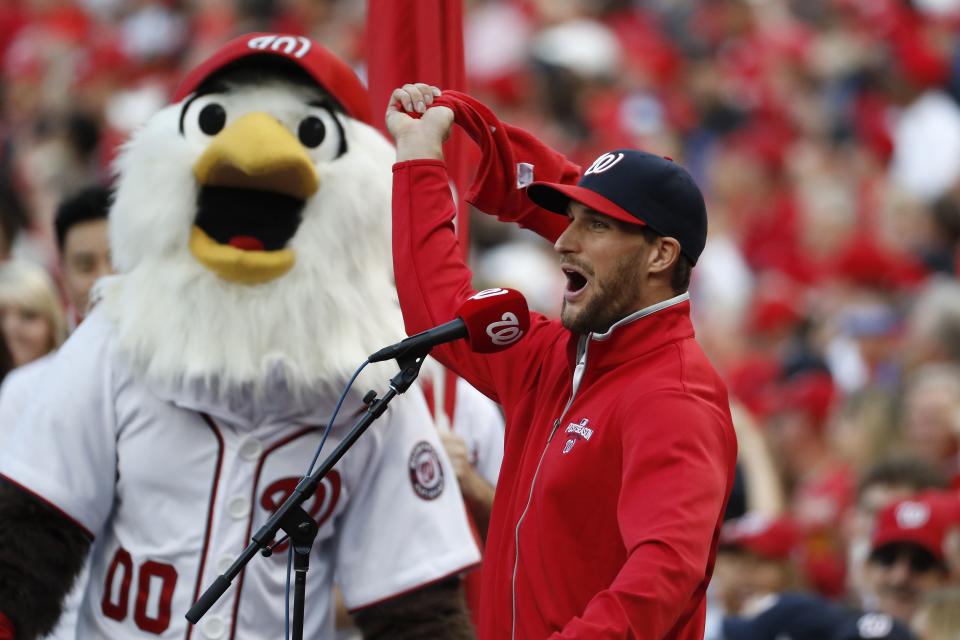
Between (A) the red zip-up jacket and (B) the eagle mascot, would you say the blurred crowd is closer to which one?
(B) the eagle mascot

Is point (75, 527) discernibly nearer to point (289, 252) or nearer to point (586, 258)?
point (289, 252)

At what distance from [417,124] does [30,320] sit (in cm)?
264

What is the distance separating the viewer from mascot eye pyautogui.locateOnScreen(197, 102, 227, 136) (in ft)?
13.0

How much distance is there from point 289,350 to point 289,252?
9.1 inches

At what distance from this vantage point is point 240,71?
13.2ft

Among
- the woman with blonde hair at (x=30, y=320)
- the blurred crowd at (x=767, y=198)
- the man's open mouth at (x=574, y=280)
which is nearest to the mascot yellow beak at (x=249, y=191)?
the man's open mouth at (x=574, y=280)

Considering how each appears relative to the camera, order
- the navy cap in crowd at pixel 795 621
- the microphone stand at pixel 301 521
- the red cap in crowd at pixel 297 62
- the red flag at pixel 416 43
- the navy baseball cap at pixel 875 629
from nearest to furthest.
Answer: the microphone stand at pixel 301 521 < the red cap in crowd at pixel 297 62 < the red flag at pixel 416 43 < the navy baseball cap at pixel 875 629 < the navy cap in crowd at pixel 795 621

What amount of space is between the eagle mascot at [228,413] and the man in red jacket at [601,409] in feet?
1.52

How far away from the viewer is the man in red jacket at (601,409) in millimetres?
2881

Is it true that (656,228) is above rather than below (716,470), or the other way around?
above

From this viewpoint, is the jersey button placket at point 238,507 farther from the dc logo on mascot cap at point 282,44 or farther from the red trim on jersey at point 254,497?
the dc logo on mascot cap at point 282,44

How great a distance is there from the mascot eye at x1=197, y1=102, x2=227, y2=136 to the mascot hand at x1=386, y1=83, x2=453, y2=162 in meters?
0.61

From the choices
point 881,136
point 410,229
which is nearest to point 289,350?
point 410,229

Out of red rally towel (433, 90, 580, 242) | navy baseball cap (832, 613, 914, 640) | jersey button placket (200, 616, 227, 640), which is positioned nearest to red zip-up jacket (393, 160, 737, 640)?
red rally towel (433, 90, 580, 242)
